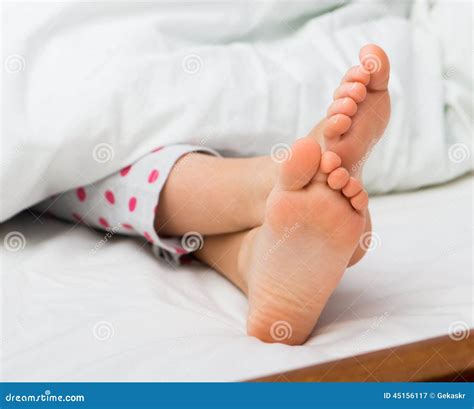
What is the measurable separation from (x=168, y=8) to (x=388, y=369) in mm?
786

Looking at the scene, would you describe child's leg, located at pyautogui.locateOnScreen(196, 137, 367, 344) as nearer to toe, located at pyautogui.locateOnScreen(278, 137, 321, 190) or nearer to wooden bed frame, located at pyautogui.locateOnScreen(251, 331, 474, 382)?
toe, located at pyautogui.locateOnScreen(278, 137, 321, 190)

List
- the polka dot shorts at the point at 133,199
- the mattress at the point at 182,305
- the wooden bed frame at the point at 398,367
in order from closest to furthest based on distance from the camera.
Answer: the wooden bed frame at the point at 398,367 < the mattress at the point at 182,305 < the polka dot shorts at the point at 133,199

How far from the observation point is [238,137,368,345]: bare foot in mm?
789

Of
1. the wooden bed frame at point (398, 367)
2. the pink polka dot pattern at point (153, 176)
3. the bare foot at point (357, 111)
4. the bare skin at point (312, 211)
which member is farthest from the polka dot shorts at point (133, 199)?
the wooden bed frame at point (398, 367)

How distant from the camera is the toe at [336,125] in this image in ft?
2.68

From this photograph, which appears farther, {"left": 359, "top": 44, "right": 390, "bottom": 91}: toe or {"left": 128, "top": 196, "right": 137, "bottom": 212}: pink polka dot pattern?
{"left": 128, "top": 196, "right": 137, "bottom": 212}: pink polka dot pattern

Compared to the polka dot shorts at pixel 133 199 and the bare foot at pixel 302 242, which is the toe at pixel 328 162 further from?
the polka dot shorts at pixel 133 199

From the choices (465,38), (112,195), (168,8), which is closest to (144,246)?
(112,195)

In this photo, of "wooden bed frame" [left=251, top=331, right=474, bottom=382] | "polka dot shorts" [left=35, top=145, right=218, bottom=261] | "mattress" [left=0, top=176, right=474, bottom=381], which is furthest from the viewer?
"polka dot shorts" [left=35, top=145, right=218, bottom=261]

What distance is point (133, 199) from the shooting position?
1.09 meters

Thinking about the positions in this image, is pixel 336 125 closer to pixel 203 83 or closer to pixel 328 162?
pixel 328 162

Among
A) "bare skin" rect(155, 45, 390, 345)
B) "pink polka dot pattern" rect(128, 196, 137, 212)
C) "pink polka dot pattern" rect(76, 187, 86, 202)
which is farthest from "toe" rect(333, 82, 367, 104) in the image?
"pink polka dot pattern" rect(76, 187, 86, 202)

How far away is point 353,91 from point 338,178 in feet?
0.34

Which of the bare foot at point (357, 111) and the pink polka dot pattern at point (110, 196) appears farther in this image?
the pink polka dot pattern at point (110, 196)
